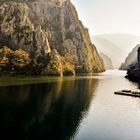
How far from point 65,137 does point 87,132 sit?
5967mm

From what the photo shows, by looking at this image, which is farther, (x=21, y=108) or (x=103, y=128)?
(x=21, y=108)

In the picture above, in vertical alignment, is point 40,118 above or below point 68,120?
above

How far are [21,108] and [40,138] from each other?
3075cm

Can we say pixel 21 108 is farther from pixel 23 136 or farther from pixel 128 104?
pixel 128 104

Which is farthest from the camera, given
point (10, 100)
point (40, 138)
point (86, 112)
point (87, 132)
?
point (10, 100)

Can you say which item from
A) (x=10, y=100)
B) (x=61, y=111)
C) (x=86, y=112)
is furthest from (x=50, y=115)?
(x=10, y=100)

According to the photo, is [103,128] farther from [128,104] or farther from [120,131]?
[128,104]

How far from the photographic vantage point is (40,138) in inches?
2200

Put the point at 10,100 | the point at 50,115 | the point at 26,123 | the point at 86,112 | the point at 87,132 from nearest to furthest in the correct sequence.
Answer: the point at 87,132 < the point at 26,123 < the point at 50,115 < the point at 86,112 < the point at 10,100

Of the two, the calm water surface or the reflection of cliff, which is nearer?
the calm water surface

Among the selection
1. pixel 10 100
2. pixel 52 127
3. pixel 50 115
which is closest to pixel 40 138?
pixel 52 127

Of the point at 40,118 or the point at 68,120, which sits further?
the point at 40,118

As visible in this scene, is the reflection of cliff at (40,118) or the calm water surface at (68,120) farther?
the reflection of cliff at (40,118)

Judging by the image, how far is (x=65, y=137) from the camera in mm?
57469
